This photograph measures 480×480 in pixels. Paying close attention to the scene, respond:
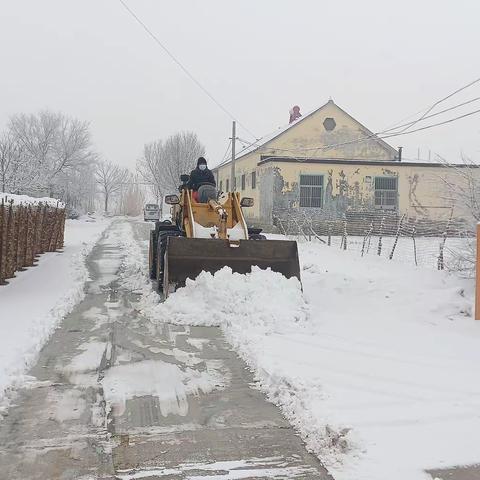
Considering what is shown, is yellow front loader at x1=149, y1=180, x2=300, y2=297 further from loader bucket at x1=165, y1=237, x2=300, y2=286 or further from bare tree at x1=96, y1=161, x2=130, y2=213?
bare tree at x1=96, y1=161, x2=130, y2=213

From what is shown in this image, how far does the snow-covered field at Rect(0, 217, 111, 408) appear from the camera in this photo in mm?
5871

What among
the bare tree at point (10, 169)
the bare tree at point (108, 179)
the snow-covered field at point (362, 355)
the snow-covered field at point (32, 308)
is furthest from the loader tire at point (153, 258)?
the bare tree at point (108, 179)

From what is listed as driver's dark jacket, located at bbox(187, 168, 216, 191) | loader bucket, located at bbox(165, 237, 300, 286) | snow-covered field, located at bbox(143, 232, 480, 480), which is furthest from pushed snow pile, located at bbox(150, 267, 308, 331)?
driver's dark jacket, located at bbox(187, 168, 216, 191)

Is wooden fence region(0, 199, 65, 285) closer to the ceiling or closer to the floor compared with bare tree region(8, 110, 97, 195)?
closer to the floor

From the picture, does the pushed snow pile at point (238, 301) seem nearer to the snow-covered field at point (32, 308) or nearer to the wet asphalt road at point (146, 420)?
the wet asphalt road at point (146, 420)

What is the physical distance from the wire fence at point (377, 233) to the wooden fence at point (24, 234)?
9.19 m

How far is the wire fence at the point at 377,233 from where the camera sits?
49.7 feet

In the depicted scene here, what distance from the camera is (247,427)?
4441mm

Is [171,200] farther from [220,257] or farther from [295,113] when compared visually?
[295,113]

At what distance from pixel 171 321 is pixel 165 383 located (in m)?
2.79

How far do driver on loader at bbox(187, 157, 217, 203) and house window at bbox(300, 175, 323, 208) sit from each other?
1644 centimetres

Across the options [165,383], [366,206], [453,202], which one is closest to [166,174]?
[366,206]

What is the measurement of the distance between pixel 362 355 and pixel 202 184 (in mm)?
6141

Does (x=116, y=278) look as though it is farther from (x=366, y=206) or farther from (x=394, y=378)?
(x=366, y=206)
